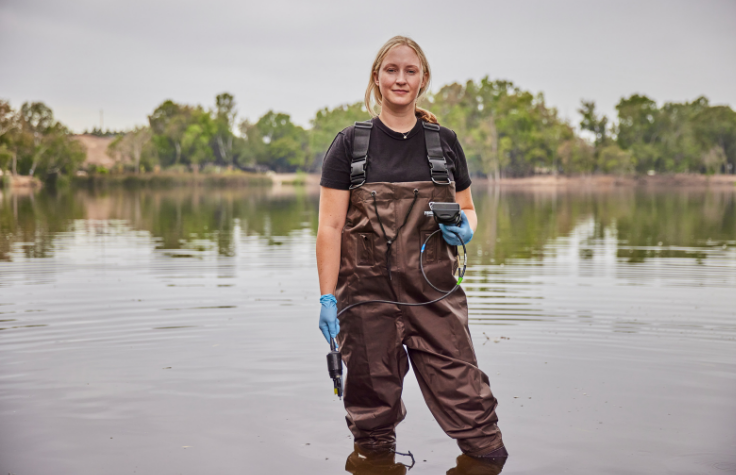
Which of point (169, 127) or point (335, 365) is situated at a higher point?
point (169, 127)

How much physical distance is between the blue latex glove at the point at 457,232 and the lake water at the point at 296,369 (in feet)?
3.69

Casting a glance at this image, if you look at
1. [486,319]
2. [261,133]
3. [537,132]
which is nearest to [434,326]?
[486,319]

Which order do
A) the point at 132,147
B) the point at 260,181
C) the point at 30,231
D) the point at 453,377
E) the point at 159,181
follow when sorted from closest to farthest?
1. the point at 453,377
2. the point at 30,231
3. the point at 159,181
4. the point at 260,181
5. the point at 132,147

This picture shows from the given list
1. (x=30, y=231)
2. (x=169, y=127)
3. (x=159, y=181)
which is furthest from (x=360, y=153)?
(x=169, y=127)

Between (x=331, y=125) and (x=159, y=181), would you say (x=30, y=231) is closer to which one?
(x=159, y=181)

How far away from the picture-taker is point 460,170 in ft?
10.7

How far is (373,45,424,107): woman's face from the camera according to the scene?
3.02 meters

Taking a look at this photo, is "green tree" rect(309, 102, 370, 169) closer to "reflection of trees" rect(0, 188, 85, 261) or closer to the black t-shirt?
"reflection of trees" rect(0, 188, 85, 261)

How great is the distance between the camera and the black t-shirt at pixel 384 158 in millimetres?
3064

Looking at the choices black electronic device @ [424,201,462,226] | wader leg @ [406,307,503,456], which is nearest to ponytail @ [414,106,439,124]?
black electronic device @ [424,201,462,226]

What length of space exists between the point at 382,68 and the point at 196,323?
169 inches

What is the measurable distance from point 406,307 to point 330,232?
48 cm

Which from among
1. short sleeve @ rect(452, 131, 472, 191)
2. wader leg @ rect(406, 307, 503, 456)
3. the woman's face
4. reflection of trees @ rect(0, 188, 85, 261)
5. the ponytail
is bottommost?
reflection of trees @ rect(0, 188, 85, 261)

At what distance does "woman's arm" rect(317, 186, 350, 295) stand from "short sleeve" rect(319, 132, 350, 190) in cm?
3
